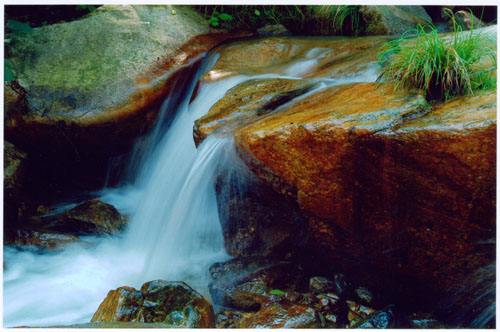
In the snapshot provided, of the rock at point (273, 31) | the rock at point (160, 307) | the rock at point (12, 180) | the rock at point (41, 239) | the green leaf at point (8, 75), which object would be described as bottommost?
the rock at point (41, 239)

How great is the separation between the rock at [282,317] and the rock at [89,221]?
6.13 feet

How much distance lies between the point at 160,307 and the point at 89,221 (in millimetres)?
1819

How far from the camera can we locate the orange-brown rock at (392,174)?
7.40 ft

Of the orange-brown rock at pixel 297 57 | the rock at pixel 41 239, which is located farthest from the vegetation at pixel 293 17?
the rock at pixel 41 239

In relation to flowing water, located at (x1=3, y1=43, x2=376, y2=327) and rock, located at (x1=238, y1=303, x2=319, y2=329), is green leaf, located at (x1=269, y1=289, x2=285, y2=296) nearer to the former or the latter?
rock, located at (x1=238, y1=303, x2=319, y2=329)

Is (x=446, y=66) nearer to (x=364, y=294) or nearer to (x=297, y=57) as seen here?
(x=364, y=294)

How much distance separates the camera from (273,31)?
235 inches

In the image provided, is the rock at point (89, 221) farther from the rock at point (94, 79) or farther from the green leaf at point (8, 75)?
the green leaf at point (8, 75)

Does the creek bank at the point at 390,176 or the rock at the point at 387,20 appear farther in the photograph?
the rock at the point at 387,20

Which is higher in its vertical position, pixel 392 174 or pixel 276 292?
pixel 392 174

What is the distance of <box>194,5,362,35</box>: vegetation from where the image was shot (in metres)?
5.88

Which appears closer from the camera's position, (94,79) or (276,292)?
(276,292)

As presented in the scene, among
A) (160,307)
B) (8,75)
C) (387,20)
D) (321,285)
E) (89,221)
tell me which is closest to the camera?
(160,307)

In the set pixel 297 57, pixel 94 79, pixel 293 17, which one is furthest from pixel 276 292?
pixel 293 17
